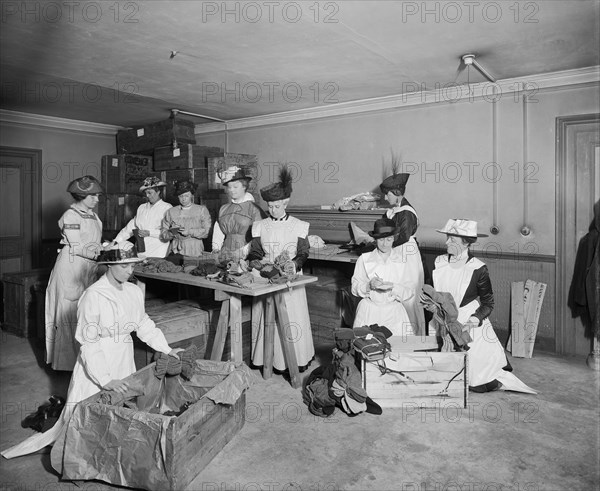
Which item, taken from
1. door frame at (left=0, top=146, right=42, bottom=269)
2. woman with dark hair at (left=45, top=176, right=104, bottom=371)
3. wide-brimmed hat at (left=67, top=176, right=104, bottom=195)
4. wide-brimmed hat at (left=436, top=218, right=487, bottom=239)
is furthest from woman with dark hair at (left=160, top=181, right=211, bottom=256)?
door frame at (left=0, top=146, right=42, bottom=269)

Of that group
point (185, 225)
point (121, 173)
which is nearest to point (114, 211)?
point (121, 173)

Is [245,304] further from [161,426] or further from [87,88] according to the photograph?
[87,88]

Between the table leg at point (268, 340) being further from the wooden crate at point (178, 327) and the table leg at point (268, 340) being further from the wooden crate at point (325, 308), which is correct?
the wooden crate at point (325, 308)

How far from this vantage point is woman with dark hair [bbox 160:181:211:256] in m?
5.83

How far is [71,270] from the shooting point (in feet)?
17.1

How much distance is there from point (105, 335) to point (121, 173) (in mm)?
5721

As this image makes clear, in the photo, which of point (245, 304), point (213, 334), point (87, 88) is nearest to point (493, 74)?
point (245, 304)

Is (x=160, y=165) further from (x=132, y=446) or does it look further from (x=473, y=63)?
(x=132, y=446)

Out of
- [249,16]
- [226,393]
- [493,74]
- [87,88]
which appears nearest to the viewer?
[226,393]

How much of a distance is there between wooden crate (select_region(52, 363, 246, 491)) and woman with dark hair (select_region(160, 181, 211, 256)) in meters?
2.87

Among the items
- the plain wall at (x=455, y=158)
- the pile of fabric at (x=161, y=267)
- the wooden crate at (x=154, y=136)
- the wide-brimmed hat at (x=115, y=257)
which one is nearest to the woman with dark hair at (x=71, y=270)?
the pile of fabric at (x=161, y=267)

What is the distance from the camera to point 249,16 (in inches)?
150

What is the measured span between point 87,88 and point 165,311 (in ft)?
10.1

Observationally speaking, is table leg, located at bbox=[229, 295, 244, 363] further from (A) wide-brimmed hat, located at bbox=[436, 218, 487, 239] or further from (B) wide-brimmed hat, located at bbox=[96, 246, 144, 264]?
(A) wide-brimmed hat, located at bbox=[436, 218, 487, 239]
